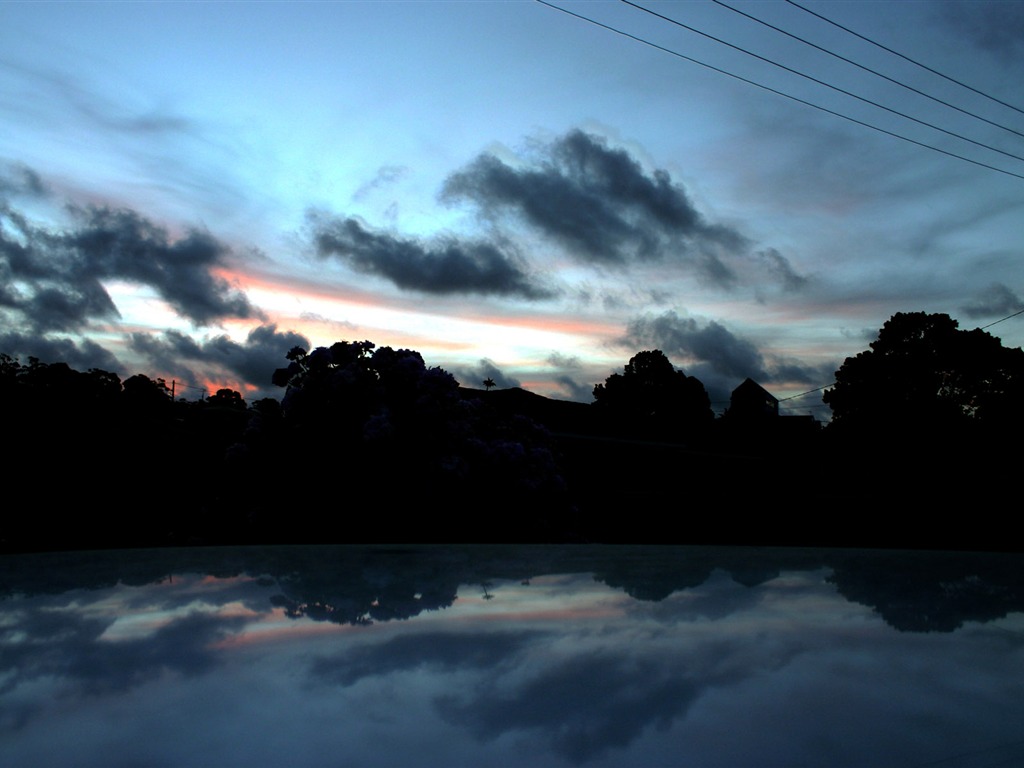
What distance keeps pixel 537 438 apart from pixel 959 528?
1310 centimetres

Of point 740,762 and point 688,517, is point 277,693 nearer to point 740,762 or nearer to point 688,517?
point 740,762

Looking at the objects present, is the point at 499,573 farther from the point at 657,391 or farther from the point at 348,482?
the point at 657,391

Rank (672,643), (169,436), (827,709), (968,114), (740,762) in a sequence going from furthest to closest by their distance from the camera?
(968,114) → (169,436) → (672,643) → (827,709) → (740,762)

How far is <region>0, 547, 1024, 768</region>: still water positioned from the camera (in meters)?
1.51

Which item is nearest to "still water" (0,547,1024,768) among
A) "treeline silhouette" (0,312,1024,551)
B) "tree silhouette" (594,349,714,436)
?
"treeline silhouette" (0,312,1024,551)

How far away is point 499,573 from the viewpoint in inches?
141

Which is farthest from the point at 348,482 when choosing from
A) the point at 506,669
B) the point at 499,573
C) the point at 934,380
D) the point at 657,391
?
the point at 657,391

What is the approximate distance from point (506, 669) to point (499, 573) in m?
1.58

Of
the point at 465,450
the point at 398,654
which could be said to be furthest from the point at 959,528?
the point at 398,654

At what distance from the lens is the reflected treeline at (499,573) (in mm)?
2801

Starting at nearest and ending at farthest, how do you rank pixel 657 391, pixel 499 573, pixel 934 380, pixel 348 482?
pixel 499 573
pixel 348 482
pixel 934 380
pixel 657 391

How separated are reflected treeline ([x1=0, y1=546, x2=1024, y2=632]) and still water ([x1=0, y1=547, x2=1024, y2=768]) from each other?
0.03m

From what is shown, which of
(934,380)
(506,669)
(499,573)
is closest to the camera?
(506,669)

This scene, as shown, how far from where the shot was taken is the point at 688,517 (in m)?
19.2
